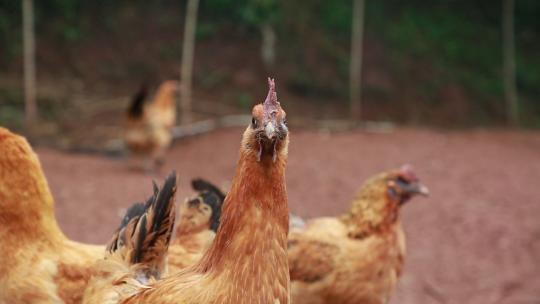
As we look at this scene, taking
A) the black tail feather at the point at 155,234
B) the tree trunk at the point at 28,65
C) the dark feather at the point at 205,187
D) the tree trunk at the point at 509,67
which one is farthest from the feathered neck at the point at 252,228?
the tree trunk at the point at 509,67

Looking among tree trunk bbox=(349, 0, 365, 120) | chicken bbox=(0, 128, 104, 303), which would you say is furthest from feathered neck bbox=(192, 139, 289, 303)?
tree trunk bbox=(349, 0, 365, 120)

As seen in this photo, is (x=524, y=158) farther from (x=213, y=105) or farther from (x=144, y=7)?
(x=144, y=7)

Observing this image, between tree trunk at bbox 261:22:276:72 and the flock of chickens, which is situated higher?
tree trunk at bbox 261:22:276:72

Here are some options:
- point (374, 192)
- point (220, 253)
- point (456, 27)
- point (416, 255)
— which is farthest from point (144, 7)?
point (220, 253)

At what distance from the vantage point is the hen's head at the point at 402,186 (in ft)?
15.4

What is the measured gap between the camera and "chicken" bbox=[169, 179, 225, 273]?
3.83m

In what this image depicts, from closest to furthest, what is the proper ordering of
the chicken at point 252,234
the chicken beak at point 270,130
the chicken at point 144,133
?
the chicken beak at point 270,130 → the chicken at point 252,234 → the chicken at point 144,133

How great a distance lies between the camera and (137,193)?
28.6 feet

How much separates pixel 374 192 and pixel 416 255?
8.29 feet

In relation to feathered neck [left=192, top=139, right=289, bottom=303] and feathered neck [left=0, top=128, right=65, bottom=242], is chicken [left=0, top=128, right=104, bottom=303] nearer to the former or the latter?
feathered neck [left=0, top=128, right=65, bottom=242]

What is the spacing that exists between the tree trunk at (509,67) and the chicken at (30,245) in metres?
15.0

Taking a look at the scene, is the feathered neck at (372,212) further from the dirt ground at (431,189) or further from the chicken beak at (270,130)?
the chicken beak at (270,130)

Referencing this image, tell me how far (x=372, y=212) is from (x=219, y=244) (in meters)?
2.28

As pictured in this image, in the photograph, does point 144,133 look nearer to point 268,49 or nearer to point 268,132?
point 268,49
